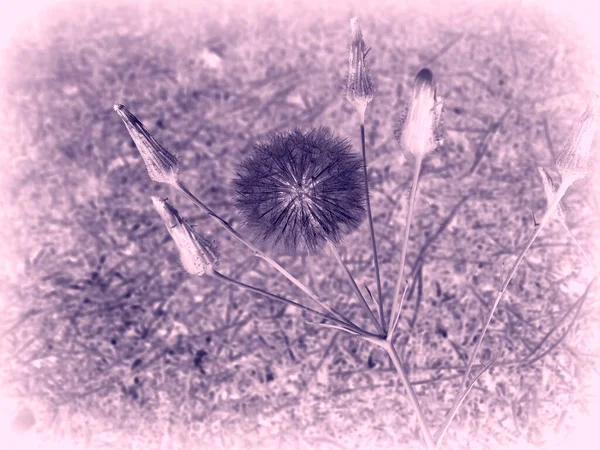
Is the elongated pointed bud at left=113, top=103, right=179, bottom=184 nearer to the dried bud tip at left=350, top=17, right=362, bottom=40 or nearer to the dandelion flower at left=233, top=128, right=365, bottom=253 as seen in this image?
the dandelion flower at left=233, top=128, right=365, bottom=253

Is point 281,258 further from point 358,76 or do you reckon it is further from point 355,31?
point 355,31

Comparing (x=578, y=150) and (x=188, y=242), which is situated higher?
(x=578, y=150)

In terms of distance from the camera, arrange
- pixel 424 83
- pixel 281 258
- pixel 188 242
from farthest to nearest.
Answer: pixel 281 258, pixel 188 242, pixel 424 83

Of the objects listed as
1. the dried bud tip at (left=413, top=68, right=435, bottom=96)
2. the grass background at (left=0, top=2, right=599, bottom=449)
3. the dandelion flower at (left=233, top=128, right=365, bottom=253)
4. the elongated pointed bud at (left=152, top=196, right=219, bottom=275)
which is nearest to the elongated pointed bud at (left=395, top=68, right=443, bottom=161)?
the dried bud tip at (left=413, top=68, right=435, bottom=96)

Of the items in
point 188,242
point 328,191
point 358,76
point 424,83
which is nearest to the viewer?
point 424,83

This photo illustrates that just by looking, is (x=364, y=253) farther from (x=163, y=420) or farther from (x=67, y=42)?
(x=67, y=42)

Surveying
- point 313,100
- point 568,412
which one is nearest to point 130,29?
point 313,100

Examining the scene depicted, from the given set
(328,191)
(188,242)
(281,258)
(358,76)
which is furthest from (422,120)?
(281,258)
